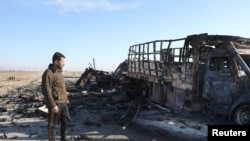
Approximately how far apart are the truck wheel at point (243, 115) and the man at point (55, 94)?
4825mm

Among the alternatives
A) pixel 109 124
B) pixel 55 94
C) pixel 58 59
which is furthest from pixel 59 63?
pixel 109 124

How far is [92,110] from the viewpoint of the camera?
12.7 meters

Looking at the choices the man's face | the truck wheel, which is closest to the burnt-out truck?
the truck wheel

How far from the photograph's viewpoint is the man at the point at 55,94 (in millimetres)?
6391

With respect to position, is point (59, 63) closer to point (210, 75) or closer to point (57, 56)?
point (57, 56)

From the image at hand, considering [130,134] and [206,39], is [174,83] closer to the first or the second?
[206,39]

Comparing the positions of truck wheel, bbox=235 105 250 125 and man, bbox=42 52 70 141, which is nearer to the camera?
man, bbox=42 52 70 141


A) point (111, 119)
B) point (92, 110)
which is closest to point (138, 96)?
point (92, 110)

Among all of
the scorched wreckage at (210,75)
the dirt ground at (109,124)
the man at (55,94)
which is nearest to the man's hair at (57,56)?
the man at (55,94)

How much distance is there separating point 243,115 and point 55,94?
206 inches

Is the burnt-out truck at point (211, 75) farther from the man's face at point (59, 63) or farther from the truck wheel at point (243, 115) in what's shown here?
the man's face at point (59, 63)

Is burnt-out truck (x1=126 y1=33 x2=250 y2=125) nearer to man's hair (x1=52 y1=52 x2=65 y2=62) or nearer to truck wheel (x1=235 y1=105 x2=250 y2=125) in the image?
truck wheel (x1=235 y1=105 x2=250 y2=125)

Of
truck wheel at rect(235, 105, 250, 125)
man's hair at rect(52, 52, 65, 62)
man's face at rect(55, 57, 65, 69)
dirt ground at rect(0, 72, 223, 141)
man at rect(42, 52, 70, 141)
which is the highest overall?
man's hair at rect(52, 52, 65, 62)

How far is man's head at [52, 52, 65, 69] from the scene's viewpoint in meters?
6.73
